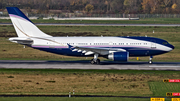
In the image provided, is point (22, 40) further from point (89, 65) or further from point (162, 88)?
point (162, 88)

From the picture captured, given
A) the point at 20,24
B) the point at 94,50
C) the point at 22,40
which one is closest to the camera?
the point at 94,50

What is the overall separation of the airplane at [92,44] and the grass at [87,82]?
5.70 metres

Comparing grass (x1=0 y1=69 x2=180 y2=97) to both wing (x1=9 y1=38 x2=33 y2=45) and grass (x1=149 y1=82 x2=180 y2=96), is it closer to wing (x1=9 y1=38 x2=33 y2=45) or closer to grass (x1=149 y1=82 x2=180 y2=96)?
grass (x1=149 y1=82 x2=180 y2=96)

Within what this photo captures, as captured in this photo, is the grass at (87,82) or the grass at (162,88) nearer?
the grass at (162,88)

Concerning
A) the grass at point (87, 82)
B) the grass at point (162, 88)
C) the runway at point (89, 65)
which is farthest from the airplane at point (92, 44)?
the grass at point (162, 88)

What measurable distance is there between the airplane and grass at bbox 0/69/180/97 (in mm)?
5697

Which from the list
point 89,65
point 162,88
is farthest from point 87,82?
point 89,65

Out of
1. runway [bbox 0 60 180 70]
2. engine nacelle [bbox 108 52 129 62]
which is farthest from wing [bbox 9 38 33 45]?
engine nacelle [bbox 108 52 129 62]

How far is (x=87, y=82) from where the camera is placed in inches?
1364

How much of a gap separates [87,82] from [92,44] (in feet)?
40.1

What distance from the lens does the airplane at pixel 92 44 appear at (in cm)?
4522

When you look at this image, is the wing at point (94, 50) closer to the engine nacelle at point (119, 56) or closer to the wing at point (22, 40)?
the engine nacelle at point (119, 56)

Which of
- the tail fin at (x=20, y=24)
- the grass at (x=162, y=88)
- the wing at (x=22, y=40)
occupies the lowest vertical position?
the grass at (x=162, y=88)

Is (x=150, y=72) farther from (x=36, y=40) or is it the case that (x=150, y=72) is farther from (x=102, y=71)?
(x=36, y=40)
